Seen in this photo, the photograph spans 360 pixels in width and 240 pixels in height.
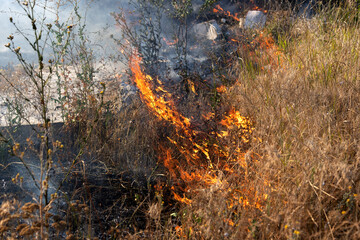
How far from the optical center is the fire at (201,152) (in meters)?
2.30

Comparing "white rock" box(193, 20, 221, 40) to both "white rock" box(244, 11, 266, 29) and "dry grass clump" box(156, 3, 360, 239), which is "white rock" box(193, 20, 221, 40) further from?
"dry grass clump" box(156, 3, 360, 239)

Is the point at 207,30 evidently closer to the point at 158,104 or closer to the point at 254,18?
the point at 254,18

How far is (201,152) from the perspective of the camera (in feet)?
9.36

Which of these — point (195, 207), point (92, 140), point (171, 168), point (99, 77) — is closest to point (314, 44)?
point (171, 168)

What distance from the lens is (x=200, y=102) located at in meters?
3.22

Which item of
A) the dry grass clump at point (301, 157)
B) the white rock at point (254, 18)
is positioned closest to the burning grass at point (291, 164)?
the dry grass clump at point (301, 157)

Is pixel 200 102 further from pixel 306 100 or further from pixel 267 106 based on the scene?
pixel 306 100

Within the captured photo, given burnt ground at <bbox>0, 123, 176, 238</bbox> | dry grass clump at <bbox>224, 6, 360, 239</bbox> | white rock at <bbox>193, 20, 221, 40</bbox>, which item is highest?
white rock at <bbox>193, 20, 221, 40</bbox>

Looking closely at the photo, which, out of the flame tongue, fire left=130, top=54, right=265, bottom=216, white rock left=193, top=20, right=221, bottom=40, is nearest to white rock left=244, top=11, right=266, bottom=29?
white rock left=193, top=20, right=221, bottom=40

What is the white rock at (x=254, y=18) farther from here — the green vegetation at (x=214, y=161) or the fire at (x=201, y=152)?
the fire at (x=201, y=152)

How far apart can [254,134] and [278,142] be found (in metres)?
0.30

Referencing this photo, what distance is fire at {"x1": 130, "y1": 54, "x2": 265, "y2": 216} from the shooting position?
2.30 meters

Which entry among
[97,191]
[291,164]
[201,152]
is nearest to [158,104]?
[201,152]

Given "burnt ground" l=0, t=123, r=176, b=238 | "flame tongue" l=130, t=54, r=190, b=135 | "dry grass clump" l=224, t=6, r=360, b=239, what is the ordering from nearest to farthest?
"dry grass clump" l=224, t=6, r=360, b=239 → "burnt ground" l=0, t=123, r=176, b=238 → "flame tongue" l=130, t=54, r=190, b=135
